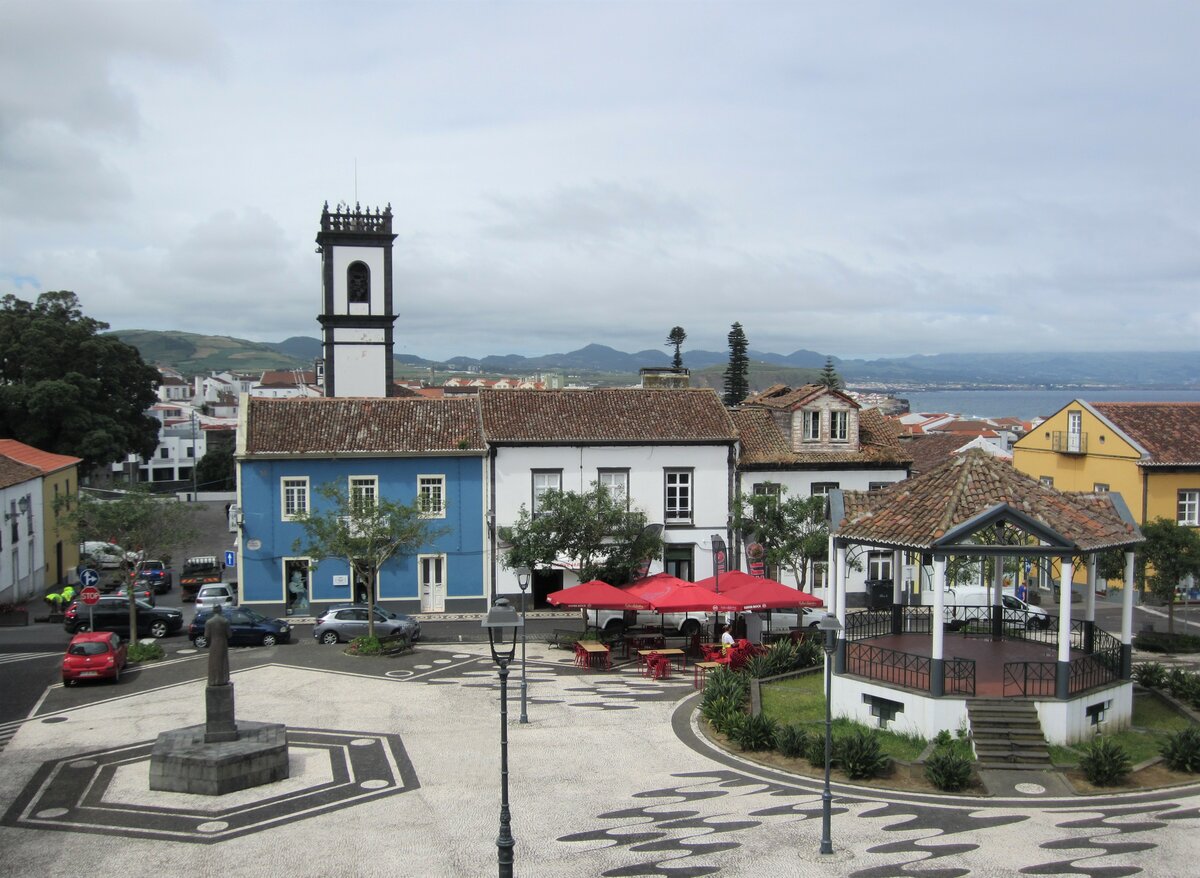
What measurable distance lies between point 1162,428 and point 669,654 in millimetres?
27614

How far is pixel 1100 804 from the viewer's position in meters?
17.4

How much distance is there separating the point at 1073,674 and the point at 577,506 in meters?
17.1

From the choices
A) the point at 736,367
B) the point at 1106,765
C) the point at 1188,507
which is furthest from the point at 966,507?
the point at 736,367

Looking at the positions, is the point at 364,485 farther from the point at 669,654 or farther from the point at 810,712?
the point at 810,712

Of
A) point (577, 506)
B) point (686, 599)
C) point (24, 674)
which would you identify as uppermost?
point (577, 506)

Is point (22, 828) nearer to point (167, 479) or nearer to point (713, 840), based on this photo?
point (713, 840)

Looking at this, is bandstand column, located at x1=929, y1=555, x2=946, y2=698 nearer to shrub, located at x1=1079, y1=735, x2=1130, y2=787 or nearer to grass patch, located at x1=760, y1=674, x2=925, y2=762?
grass patch, located at x1=760, y1=674, x2=925, y2=762

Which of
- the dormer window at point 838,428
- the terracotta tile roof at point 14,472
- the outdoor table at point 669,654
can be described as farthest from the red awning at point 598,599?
the terracotta tile roof at point 14,472

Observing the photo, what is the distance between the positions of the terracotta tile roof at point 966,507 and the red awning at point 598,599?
7.92 m

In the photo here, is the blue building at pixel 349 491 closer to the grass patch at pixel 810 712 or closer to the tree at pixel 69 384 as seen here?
the grass patch at pixel 810 712

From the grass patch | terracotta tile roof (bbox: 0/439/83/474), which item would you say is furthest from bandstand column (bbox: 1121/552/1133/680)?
terracotta tile roof (bbox: 0/439/83/474)

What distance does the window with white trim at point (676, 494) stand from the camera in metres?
39.5

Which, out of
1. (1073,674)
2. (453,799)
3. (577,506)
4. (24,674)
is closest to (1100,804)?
(1073,674)

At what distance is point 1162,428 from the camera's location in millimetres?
44688
